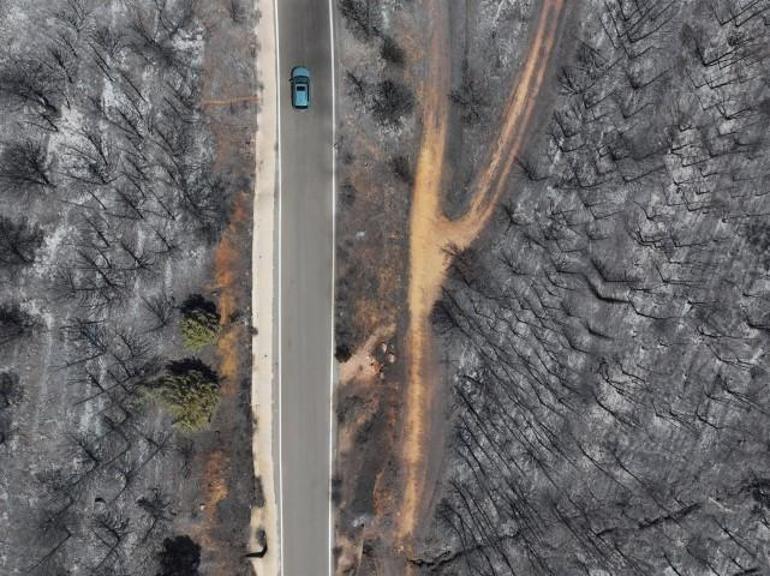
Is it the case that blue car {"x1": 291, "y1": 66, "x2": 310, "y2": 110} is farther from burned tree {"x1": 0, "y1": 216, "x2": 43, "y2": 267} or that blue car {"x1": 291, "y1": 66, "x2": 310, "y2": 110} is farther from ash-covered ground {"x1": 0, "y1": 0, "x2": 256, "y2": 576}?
burned tree {"x1": 0, "y1": 216, "x2": 43, "y2": 267}

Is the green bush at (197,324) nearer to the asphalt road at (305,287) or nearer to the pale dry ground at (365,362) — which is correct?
the asphalt road at (305,287)

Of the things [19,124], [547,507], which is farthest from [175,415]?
[547,507]

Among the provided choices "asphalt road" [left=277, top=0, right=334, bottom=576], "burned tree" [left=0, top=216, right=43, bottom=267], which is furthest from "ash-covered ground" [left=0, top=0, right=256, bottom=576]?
"asphalt road" [left=277, top=0, right=334, bottom=576]

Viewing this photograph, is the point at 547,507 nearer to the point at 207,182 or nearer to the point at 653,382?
the point at 653,382

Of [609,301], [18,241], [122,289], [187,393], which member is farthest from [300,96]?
[609,301]

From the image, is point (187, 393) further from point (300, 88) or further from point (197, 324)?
point (300, 88)
